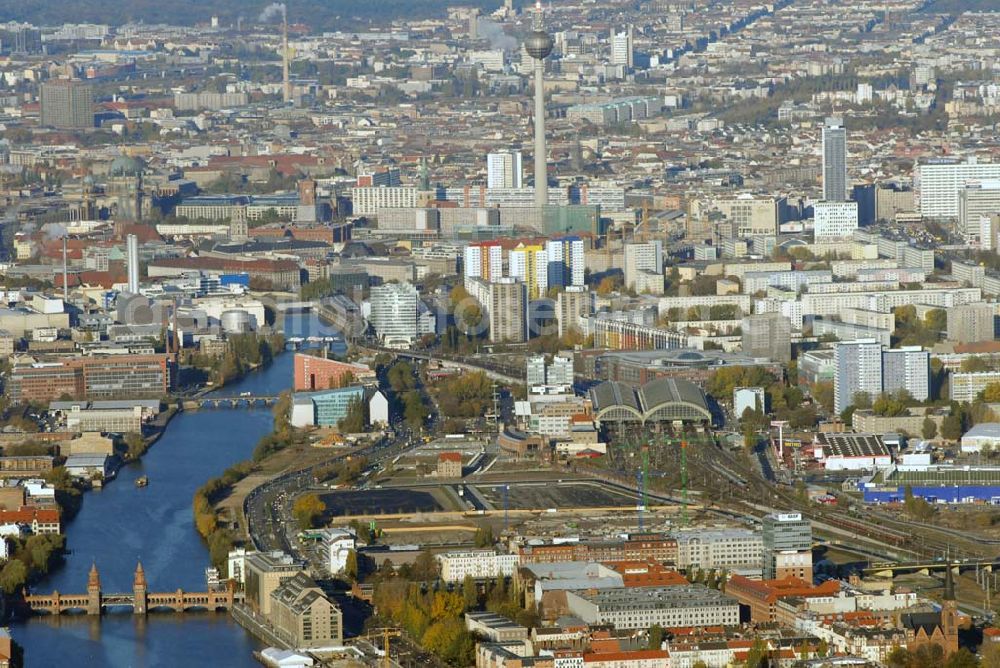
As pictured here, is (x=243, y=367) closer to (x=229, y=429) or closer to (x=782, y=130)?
(x=229, y=429)

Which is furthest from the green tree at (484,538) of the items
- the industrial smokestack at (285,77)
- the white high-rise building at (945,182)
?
the industrial smokestack at (285,77)

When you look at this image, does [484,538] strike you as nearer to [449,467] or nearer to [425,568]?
[425,568]

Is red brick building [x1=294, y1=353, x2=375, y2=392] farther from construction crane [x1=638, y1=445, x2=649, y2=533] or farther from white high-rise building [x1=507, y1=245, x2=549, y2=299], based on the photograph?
white high-rise building [x1=507, y1=245, x2=549, y2=299]

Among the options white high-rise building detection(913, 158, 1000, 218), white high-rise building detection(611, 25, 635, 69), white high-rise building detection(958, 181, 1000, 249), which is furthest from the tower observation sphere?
white high-rise building detection(611, 25, 635, 69)

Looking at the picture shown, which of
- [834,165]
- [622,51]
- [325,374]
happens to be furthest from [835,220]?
[622,51]

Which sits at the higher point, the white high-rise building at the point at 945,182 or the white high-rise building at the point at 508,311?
the white high-rise building at the point at 945,182

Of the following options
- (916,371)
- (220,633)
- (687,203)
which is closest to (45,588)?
(220,633)

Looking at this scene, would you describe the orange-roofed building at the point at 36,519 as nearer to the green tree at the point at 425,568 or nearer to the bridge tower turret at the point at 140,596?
the bridge tower turret at the point at 140,596
